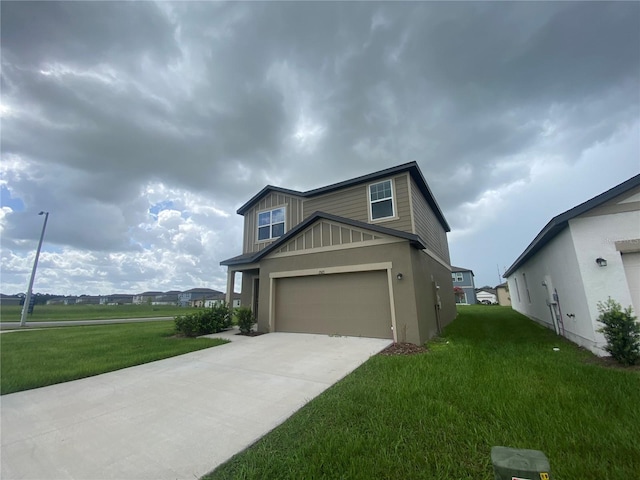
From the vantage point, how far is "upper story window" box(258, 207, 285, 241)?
517 inches

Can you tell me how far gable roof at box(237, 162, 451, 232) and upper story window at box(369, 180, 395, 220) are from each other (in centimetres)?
35

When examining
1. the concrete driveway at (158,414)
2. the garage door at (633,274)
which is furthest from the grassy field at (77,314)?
the garage door at (633,274)

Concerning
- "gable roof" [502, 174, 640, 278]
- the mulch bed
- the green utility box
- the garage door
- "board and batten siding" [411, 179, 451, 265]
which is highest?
"board and batten siding" [411, 179, 451, 265]

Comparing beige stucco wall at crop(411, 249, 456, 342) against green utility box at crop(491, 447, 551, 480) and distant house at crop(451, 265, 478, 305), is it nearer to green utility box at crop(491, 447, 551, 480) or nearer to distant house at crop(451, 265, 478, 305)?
green utility box at crop(491, 447, 551, 480)

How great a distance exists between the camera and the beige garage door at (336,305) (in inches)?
309

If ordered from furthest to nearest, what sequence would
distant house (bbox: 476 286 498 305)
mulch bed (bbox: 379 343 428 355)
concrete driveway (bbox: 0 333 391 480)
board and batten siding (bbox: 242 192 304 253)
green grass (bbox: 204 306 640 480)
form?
distant house (bbox: 476 286 498 305) → board and batten siding (bbox: 242 192 304 253) → mulch bed (bbox: 379 343 428 355) → concrete driveway (bbox: 0 333 391 480) → green grass (bbox: 204 306 640 480)

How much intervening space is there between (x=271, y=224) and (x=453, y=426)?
11711 millimetres

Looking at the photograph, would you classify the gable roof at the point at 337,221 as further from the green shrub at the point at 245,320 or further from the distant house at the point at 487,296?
the distant house at the point at 487,296

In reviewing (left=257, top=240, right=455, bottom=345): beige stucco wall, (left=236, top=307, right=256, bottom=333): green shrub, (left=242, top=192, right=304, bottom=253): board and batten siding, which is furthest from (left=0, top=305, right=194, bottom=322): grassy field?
(left=257, top=240, right=455, bottom=345): beige stucco wall

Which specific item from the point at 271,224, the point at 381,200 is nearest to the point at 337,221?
the point at 381,200

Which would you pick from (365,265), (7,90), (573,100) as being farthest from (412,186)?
(7,90)

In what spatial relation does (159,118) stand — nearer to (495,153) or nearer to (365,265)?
(365,265)

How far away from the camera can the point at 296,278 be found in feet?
31.7

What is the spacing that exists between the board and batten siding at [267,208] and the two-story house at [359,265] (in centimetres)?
62
